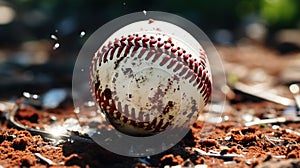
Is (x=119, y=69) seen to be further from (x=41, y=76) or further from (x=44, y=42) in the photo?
(x=44, y=42)

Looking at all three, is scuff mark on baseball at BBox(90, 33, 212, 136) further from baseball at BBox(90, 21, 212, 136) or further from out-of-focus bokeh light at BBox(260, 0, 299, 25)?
out-of-focus bokeh light at BBox(260, 0, 299, 25)

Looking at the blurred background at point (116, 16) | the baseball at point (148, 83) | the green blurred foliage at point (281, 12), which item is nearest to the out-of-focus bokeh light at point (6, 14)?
the blurred background at point (116, 16)

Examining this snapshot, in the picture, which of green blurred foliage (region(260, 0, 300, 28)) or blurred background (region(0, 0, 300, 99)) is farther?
green blurred foliage (region(260, 0, 300, 28))

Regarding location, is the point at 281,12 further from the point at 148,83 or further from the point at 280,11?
the point at 148,83

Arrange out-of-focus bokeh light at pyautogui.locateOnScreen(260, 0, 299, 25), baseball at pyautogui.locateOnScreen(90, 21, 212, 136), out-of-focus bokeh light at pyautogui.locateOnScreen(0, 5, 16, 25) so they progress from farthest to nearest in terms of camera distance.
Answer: out-of-focus bokeh light at pyautogui.locateOnScreen(0, 5, 16, 25)
out-of-focus bokeh light at pyautogui.locateOnScreen(260, 0, 299, 25)
baseball at pyautogui.locateOnScreen(90, 21, 212, 136)

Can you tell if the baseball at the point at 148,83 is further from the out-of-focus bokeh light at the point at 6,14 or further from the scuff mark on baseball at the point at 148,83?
the out-of-focus bokeh light at the point at 6,14

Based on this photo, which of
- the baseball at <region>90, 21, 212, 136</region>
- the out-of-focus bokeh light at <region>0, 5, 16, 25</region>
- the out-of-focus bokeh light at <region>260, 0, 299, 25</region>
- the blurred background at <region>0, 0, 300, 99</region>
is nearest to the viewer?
the baseball at <region>90, 21, 212, 136</region>

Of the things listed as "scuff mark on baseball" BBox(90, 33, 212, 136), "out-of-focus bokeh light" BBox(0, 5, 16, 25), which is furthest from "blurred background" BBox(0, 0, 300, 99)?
"scuff mark on baseball" BBox(90, 33, 212, 136)

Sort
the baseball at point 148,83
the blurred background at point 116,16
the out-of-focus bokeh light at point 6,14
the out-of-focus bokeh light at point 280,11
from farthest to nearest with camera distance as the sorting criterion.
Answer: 1. the out-of-focus bokeh light at point 6,14
2. the out-of-focus bokeh light at point 280,11
3. the blurred background at point 116,16
4. the baseball at point 148,83
